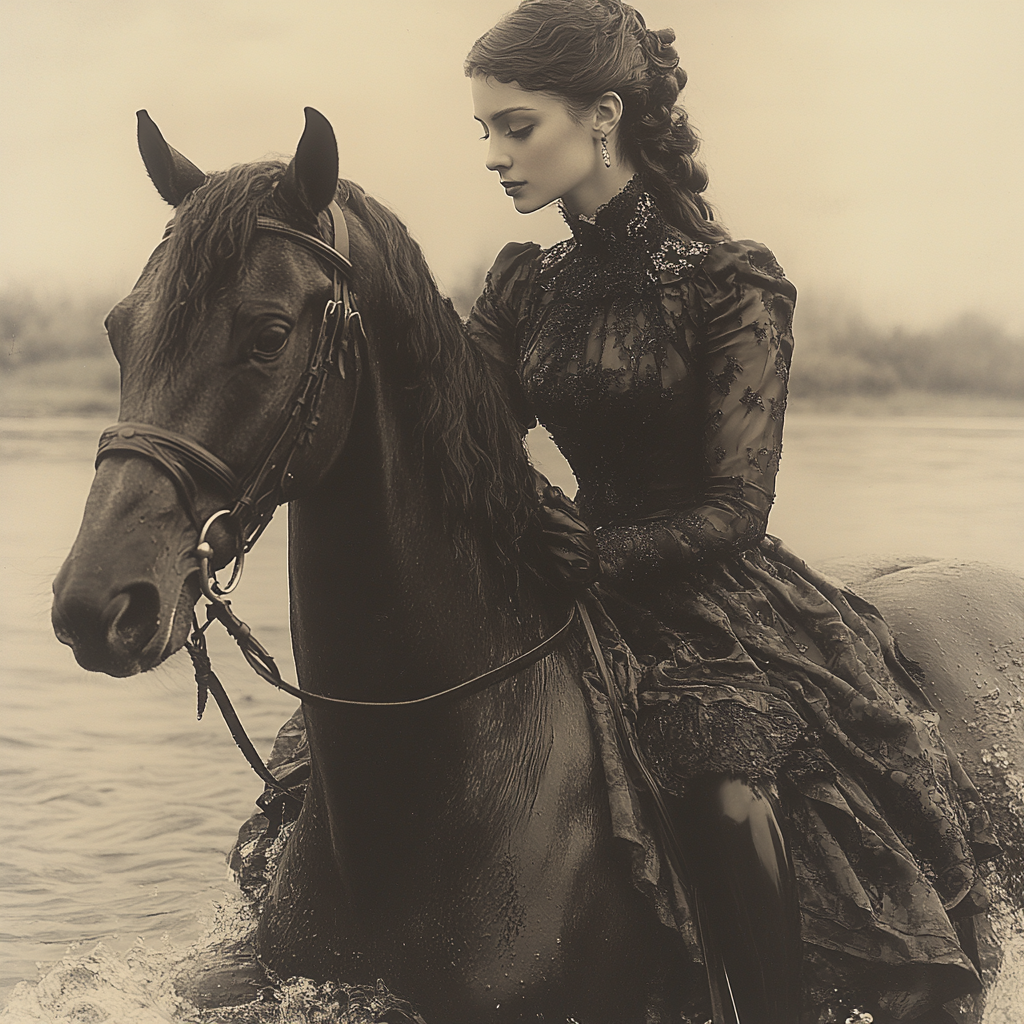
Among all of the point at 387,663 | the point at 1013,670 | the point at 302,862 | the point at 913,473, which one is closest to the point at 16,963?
the point at 302,862

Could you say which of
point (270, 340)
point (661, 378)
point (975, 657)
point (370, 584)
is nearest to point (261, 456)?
point (270, 340)

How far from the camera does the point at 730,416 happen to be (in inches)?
59.3

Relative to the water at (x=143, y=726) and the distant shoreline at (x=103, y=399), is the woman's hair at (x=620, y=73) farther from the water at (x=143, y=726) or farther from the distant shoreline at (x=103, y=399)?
the distant shoreline at (x=103, y=399)

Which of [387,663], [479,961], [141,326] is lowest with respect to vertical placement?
[479,961]

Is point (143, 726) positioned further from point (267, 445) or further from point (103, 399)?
point (267, 445)

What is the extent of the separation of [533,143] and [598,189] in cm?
14

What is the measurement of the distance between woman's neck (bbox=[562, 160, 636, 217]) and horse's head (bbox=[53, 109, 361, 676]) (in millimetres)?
577

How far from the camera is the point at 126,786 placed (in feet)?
10.3

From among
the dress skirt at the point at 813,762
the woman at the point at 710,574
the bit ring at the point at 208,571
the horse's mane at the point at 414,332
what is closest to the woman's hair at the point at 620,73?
the woman at the point at 710,574

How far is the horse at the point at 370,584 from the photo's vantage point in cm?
106

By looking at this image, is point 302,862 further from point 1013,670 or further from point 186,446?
point 1013,670

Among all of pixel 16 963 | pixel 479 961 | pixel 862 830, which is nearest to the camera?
pixel 479 961

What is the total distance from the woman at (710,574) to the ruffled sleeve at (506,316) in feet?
0.21

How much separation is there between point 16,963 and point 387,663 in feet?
5.02
